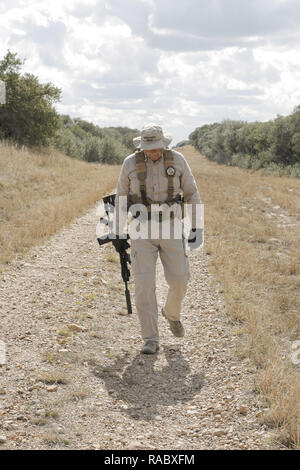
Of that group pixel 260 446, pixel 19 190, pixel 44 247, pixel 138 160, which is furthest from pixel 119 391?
pixel 19 190

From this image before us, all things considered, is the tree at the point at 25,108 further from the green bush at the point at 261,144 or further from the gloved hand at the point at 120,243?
the gloved hand at the point at 120,243

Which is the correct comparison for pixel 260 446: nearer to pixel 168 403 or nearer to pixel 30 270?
pixel 168 403

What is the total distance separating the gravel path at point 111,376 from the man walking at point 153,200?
0.55 m

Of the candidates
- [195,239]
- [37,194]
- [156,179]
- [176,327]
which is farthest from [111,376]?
[37,194]

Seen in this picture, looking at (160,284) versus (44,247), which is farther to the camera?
(44,247)

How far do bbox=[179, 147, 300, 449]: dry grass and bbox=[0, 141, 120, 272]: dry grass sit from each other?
3690mm

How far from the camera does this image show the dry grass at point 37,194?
10.2 meters

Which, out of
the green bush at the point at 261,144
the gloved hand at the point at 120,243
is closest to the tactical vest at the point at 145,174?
the gloved hand at the point at 120,243

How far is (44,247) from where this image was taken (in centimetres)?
963

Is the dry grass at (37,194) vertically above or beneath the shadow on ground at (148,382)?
above

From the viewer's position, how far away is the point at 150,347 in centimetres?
516

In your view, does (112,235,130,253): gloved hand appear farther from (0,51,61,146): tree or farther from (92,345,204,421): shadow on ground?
(0,51,61,146): tree
